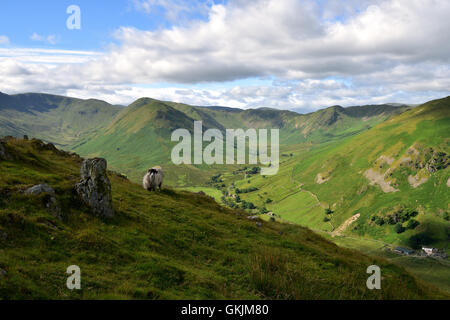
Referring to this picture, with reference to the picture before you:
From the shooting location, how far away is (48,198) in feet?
71.4

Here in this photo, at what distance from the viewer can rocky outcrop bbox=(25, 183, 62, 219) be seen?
2127 centimetres

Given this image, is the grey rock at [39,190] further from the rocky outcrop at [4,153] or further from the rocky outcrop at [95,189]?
the rocky outcrop at [4,153]

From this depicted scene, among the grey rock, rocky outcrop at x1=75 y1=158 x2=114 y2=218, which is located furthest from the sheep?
the grey rock

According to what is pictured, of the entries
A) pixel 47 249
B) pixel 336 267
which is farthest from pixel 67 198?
pixel 336 267

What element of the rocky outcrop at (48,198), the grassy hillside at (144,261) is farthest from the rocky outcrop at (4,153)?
the rocky outcrop at (48,198)

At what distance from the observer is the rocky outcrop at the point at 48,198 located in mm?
21266

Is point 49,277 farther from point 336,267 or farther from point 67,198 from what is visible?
point 336,267

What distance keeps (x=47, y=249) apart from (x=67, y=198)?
25.0ft

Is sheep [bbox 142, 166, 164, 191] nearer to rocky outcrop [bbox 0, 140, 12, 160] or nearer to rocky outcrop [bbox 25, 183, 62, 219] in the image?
→ rocky outcrop [bbox 0, 140, 12, 160]

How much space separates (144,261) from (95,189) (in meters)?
9.06

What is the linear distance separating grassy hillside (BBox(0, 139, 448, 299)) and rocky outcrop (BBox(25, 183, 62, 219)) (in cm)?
40

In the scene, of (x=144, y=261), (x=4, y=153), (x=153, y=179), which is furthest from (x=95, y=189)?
(x=153, y=179)

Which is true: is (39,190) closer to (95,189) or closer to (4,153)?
(95,189)

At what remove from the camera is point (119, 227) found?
76.4 feet
